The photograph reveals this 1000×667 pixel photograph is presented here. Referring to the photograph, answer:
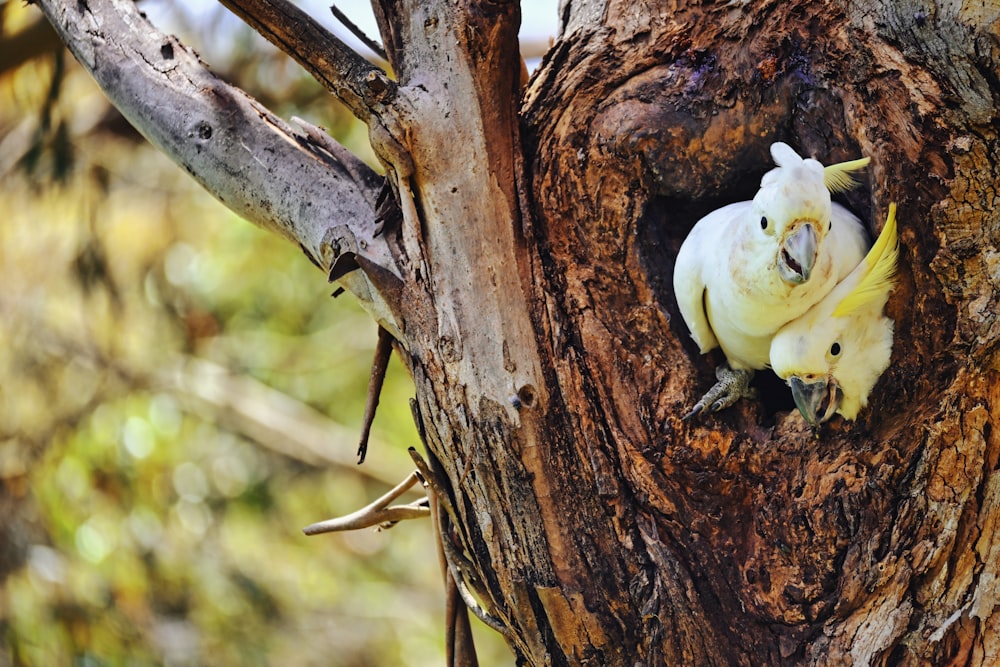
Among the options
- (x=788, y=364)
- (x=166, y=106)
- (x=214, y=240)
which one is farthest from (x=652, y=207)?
(x=214, y=240)

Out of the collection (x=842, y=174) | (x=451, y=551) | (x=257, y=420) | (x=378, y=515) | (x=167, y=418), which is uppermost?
(x=167, y=418)

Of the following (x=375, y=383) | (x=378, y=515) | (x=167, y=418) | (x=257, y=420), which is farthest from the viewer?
(x=257, y=420)

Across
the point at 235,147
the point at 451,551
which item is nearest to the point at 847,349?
the point at 451,551

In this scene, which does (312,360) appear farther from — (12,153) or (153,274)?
(12,153)

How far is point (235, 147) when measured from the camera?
1661mm

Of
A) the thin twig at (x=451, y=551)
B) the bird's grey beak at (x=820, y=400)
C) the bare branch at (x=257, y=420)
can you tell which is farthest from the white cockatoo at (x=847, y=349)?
the bare branch at (x=257, y=420)

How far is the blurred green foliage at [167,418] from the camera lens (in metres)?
3.50

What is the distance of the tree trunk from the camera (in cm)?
132

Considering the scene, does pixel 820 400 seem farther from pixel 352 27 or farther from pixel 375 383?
pixel 352 27

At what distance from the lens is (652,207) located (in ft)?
5.26

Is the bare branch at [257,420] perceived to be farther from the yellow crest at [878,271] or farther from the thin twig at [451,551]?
the yellow crest at [878,271]

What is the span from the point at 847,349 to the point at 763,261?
19cm

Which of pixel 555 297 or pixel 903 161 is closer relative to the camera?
pixel 903 161

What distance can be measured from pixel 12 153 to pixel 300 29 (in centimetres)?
269
